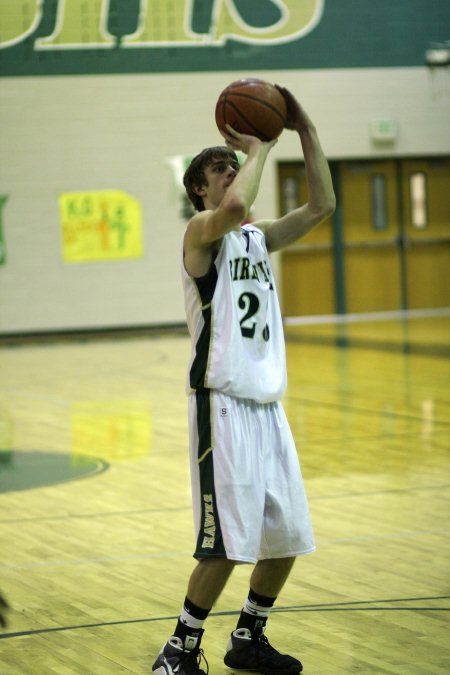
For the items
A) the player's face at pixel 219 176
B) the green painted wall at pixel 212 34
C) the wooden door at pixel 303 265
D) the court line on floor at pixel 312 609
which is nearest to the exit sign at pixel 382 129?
the green painted wall at pixel 212 34

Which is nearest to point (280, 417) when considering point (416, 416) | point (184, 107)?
point (416, 416)

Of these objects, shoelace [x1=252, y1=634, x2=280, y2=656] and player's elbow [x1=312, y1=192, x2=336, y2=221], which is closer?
shoelace [x1=252, y1=634, x2=280, y2=656]

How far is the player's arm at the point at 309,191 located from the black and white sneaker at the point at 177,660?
3.88 feet

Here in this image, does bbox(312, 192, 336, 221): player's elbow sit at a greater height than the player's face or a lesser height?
lesser

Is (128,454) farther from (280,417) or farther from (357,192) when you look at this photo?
(357,192)

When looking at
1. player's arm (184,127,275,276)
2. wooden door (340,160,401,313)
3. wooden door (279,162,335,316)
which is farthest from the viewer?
wooden door (340,160,401,313)

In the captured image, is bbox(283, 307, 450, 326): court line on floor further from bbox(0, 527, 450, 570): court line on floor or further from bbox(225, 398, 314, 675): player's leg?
bbox(225, 398, 314, 675): player's leg

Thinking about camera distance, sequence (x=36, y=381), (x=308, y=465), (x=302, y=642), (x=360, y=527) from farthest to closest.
Result: (x=36, y=381) → (x=308, y=465) → (x=360, y=527) → (x=302, y=642)

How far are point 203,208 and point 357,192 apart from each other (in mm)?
12780

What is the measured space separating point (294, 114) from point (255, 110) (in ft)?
0.67

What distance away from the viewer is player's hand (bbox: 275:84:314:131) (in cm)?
339

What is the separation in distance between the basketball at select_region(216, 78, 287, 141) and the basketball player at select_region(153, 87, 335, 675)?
0.03 m

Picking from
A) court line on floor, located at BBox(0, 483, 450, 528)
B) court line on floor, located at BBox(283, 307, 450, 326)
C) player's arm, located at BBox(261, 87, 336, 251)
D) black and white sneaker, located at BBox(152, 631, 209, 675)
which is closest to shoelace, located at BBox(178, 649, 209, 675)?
black and white sneaker, located at BBox(152, 631, 209, 675)

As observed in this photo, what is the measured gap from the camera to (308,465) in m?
6.41
